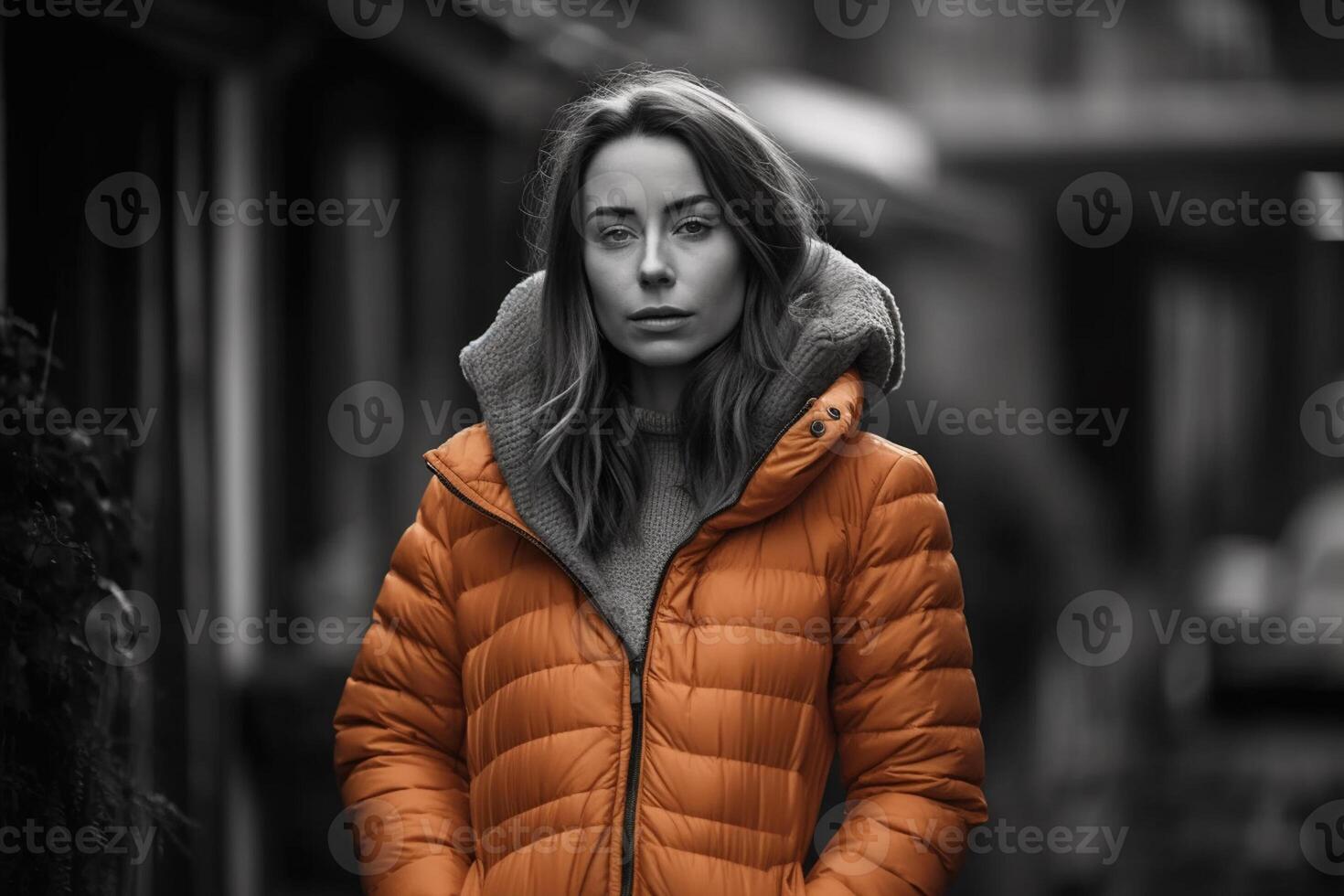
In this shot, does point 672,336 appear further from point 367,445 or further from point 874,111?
point 874,111

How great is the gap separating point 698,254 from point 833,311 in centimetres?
21

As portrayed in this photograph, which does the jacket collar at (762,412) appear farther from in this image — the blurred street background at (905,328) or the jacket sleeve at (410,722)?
the blurred street background at (905,328)

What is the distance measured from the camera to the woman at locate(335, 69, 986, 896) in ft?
8.13

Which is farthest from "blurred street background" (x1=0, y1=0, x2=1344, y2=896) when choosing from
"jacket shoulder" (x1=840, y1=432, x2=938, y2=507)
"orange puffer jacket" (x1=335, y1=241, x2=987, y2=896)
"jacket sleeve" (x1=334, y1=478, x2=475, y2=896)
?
"jacket shoulder" (x1=840, y1=432, x2=938, y2=507)

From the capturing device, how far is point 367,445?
6.98 m

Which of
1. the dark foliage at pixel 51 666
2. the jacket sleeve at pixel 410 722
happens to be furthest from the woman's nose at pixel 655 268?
the dark foliage at pixel 51 666

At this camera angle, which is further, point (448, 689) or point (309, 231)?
point (309, 231)

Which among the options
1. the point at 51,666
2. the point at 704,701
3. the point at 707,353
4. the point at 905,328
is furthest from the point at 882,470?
the point at 905,328

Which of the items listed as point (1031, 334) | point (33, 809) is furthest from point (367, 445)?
point (1031, 334)

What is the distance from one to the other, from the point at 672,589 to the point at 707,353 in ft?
1.16

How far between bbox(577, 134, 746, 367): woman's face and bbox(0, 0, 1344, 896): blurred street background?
1105 mm

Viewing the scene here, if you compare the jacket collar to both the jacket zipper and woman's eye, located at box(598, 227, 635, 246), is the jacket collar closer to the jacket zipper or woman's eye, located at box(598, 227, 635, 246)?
the jacket zipper

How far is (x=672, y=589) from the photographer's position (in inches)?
99.9

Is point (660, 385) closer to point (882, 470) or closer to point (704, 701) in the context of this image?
point (882, 470)
